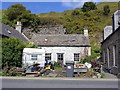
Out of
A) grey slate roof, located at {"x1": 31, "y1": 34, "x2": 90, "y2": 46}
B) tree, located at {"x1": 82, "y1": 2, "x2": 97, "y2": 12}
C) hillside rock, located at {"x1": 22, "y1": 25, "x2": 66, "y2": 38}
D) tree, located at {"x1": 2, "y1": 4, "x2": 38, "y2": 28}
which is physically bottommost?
grey slate roof, located at {"x1": 31, "y1": 34, "x2": 90, "y2": 46}

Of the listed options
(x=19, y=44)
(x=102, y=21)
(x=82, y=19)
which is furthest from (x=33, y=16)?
(x=19, y=44)

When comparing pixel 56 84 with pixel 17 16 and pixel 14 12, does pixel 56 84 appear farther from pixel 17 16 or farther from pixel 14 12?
pixel 14 12

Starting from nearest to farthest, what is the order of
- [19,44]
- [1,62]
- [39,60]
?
1. [1,62]
2. [19,44]
3. [39,60]

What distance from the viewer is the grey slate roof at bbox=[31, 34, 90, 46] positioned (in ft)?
110

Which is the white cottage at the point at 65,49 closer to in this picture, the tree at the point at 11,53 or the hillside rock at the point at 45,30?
the tree at the point at 11,53

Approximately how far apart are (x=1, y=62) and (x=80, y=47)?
1388 cm

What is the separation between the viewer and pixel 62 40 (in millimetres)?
34750

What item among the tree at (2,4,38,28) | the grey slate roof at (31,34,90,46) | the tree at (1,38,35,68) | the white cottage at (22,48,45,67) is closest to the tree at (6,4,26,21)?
the tree at (2,4,38,28)

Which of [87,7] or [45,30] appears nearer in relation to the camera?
[45,30]

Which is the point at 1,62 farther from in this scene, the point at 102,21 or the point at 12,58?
the point at 102,21

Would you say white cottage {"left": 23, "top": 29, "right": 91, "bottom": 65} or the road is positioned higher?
white cottage {"left": 23, "top": 29, "right": 91, "bottom": 65}

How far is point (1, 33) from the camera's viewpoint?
1071 inches

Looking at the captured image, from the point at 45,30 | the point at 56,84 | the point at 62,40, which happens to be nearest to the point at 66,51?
the point at 62,40

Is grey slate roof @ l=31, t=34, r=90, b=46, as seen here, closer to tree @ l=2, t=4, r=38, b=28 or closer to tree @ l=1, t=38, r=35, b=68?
tree @ l=1, t=38, r=35, b=68
